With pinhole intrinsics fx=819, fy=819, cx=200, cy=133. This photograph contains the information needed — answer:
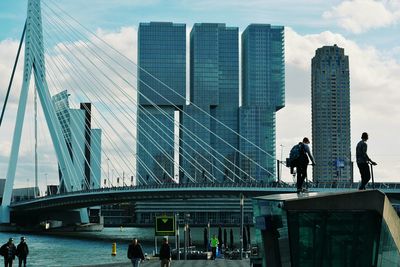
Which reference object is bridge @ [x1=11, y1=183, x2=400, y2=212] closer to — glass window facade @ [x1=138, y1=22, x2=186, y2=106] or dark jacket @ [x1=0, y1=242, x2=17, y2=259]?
dark jacket @ [x1=0, y1=242, x2=17, y2=259]

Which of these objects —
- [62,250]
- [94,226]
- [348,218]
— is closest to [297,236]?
[348,218]

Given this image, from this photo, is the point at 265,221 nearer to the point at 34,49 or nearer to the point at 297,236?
the point at 297,236

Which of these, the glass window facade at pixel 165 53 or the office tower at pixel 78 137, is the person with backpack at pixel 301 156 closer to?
the office tower at pixel 78 137

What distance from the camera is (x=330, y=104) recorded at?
190 meters

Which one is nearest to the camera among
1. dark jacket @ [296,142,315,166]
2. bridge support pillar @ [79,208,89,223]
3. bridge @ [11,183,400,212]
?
dark jacket @ [296,142,315,166]

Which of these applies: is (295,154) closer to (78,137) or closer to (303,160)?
(303,160)

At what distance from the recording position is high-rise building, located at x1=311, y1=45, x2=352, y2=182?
180 meters

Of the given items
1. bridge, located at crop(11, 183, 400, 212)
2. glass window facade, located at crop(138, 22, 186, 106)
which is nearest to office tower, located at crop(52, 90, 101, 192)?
bridge, located at crop(11, 183, 400, 212)

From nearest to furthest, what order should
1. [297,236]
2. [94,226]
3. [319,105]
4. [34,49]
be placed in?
1. [297,236]
2. [34,49]
3. [94,226]
4. [319,105]

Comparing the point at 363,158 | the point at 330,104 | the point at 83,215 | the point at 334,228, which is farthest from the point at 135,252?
the point at 330,104

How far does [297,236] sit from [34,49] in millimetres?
61211

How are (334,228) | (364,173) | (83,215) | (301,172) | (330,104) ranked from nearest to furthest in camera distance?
(334,228) < (301,172) < (364,173) < (83,215) < (330,104)

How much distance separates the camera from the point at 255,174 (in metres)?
180

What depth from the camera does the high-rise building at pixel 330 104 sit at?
591 feet
